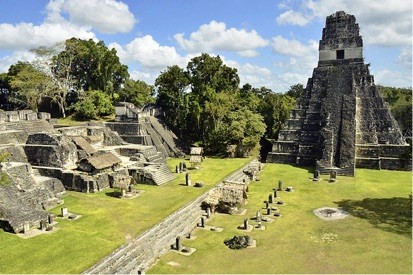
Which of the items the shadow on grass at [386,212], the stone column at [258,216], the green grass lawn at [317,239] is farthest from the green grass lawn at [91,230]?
the shadow on grass at [386,212]

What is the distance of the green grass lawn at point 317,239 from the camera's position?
15.1 m

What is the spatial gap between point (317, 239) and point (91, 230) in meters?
11.8

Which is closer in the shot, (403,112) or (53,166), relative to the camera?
(53,166)

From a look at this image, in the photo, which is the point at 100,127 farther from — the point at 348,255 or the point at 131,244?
the point at 348,255

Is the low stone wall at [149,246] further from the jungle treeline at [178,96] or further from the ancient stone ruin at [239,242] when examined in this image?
the jungle treeline at [178,96]

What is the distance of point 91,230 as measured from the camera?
723 inches

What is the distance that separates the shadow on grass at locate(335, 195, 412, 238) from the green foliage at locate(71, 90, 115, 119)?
3067 cm

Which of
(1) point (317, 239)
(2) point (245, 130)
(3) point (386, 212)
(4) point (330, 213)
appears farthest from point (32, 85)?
(3) point (386, 212)

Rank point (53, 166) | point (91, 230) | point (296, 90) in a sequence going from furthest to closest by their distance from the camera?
1. point (296, 90)
2. point (53, 166)
3. point (91, 230)

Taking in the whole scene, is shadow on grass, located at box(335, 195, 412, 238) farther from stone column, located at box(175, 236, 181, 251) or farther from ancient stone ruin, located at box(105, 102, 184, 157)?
ancient stone ruin, located at box(105, 102, 184, 157)

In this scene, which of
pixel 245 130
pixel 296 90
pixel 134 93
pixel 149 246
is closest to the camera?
pixel 149 246

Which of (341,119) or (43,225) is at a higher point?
(341,119)

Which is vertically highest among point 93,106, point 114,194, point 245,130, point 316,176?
point 93,106

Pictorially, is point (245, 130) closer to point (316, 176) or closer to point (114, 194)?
point (316, 176)
